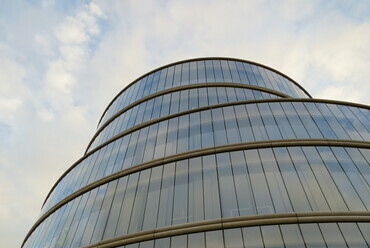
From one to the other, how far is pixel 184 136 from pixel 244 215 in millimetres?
7978

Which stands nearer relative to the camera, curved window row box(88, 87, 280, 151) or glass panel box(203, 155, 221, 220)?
glass panel box(203, 155, 221, 220)

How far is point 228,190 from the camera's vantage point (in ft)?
51.1

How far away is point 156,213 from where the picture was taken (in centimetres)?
1596

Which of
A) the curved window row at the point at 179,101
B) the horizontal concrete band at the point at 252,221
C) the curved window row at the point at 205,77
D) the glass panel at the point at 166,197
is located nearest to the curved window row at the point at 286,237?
the horizontal concrete band at the point at 252,221

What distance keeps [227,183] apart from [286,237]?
13.8 feet

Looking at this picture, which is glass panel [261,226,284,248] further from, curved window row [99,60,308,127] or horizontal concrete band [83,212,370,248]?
curved window row [99,60,308,127]

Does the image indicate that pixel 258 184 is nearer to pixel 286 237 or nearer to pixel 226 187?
pixel 226 187

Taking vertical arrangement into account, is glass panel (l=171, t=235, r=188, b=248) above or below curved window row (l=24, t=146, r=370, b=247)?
below

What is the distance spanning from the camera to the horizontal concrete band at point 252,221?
13.2 meters

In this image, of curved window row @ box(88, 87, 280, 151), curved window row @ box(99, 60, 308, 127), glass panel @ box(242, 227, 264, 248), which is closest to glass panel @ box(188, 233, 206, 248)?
glass panel @ box(242, 227, 264, 248)

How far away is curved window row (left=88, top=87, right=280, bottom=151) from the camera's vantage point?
2666 cm

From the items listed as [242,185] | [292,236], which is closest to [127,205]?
[242,185]

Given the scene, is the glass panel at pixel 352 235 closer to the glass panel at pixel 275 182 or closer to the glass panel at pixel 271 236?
the glass panel at pixel 275 182

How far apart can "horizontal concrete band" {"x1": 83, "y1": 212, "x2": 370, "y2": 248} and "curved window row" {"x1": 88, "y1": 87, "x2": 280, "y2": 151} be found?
13096 millimetres
